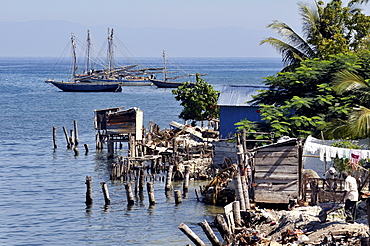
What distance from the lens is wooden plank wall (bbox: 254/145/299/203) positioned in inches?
992

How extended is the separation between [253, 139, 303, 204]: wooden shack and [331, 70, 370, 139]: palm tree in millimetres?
3014

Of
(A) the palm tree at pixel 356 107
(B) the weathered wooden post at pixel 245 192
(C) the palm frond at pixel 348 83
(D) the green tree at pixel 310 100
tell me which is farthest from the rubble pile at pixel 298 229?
(C) the palm frond at pixel 348 83

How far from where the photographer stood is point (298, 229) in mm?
20328

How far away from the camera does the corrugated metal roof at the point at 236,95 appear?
37781 mm

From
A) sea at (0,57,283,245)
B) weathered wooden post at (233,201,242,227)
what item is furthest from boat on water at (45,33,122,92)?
weathered wooden post at (233,201,242,227)

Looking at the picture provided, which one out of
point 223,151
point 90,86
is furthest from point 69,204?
point 90,86

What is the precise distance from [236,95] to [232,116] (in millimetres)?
1309

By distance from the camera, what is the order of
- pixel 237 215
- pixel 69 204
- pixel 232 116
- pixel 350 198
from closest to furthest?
pixel 350 198 < pixel 237 215 < pixel 69 204 < pixel 232 116

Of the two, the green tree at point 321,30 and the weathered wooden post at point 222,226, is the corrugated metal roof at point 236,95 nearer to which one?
the green tree at point 321,30

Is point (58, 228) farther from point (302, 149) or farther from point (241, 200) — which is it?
point (302, 149)

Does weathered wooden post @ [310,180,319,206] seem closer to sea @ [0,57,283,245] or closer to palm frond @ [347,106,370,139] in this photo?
palm frond @ [347,106,370,139]

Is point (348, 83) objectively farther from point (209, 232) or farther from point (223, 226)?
point (209, 232)

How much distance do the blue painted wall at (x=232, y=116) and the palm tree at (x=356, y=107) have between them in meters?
7.53

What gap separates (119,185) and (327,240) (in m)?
19.7
